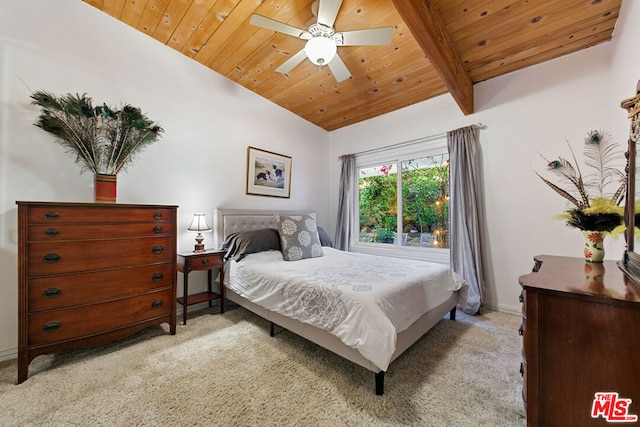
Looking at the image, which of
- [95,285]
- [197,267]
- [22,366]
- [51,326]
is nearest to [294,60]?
[197,267]

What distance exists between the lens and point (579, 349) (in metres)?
0.89

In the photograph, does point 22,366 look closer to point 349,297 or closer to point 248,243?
point 248,243

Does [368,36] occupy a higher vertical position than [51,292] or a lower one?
higher

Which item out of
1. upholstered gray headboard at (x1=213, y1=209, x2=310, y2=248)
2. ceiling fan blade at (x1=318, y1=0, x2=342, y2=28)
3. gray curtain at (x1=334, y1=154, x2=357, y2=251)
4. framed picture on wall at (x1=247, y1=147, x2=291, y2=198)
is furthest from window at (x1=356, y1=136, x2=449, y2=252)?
ceiling fan blade at (x1=318, y1=0, x2=342, y2=28)

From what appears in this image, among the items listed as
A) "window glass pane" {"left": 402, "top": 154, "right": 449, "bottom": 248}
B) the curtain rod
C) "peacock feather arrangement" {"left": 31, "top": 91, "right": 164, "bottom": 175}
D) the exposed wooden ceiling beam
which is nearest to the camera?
the exposed wooden ceiling beam

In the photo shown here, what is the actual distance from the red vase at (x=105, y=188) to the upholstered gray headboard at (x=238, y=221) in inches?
44.2

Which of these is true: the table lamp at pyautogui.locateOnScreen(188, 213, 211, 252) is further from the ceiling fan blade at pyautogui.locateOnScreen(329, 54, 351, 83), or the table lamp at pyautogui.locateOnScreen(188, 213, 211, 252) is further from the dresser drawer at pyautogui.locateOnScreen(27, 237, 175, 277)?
the ceiling fan blade at pyautogui.locateOnScreen(329, 54, 351, 83)

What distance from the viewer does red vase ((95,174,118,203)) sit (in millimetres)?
2090

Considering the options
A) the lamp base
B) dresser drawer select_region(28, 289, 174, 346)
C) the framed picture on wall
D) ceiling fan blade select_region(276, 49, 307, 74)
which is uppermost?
ceiling fan blade select_region(276, 49, 307, 74)

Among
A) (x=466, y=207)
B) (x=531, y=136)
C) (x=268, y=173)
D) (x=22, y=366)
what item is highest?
(x=531, y=136)

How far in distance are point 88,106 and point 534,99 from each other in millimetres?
4375

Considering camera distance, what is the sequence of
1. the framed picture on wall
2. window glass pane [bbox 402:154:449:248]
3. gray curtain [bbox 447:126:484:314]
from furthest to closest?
the framed picture on wall, window glass pane [bbox 402:154:449:248], gray curtain [bbox 447:126:484:314]

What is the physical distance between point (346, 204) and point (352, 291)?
2.68 metres

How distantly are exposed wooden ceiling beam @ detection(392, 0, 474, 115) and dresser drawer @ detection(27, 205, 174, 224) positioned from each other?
249 cm
